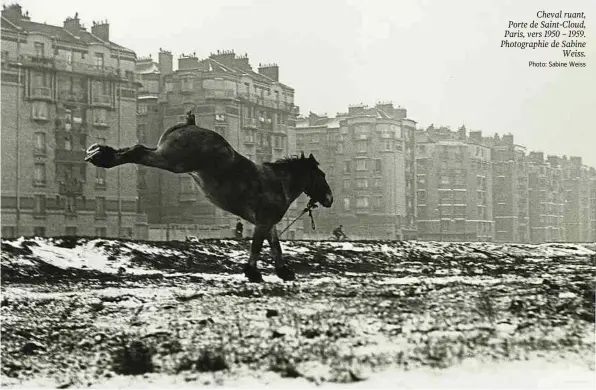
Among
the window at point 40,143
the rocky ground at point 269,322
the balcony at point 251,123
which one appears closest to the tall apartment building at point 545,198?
the rocky ground at point 269,322

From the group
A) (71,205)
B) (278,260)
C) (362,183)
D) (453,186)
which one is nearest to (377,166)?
(362,183)

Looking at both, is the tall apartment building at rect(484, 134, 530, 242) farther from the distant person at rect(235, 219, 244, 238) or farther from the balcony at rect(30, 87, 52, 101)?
the balcony at rect(30, 87, 52, 101)

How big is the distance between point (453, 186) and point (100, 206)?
3.87 m

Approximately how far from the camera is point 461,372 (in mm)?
5496

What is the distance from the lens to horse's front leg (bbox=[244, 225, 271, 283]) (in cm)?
638

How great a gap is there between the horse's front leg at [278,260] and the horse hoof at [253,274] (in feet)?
0.65

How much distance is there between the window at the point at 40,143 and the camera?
9.97 m

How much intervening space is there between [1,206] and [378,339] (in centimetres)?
357

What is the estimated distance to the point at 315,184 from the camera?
674cm

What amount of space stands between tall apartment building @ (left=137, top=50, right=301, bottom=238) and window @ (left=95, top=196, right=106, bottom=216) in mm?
979

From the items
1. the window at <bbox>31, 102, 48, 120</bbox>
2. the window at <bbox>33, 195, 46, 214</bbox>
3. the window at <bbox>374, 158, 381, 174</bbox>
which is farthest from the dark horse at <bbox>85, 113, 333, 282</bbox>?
the window at <bbox>31, 102, 48, 120</bbox>

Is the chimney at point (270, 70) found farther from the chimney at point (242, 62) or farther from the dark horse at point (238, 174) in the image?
the dark horse at point (238, 174)

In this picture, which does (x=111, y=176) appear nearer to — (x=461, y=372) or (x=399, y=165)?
(x=399, y=165)

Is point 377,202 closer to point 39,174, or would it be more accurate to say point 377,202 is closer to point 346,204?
point 346,204
